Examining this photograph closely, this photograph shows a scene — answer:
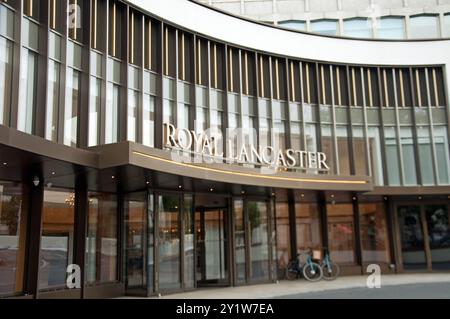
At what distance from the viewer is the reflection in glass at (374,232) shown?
23.5 meters

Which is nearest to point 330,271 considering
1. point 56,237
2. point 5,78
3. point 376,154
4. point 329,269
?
point 329,269

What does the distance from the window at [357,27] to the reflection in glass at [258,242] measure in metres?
15.8

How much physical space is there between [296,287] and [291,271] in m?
3.10

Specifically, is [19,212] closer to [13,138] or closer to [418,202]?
[13,138]

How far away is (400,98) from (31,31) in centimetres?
1733

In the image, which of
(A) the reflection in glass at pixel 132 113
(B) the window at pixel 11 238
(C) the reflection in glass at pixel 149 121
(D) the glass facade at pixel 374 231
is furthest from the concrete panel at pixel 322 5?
(B) the window at pixel 11 238

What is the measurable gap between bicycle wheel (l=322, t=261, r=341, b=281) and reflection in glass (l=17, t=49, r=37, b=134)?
42.8ft

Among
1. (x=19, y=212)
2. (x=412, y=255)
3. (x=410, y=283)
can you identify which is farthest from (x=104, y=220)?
(x=412, y=255)

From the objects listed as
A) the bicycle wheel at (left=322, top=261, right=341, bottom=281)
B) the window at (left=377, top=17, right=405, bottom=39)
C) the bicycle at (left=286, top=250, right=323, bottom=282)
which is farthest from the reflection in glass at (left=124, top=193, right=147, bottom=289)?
the window at (left=377, top=17, right=405, bottom=39)

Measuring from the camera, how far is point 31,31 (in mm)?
13977

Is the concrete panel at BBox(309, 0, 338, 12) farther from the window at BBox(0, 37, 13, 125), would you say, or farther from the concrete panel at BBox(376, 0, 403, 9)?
the window at BBox(0, 37, 13, 125)

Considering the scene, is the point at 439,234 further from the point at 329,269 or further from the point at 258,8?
the point at 258,8

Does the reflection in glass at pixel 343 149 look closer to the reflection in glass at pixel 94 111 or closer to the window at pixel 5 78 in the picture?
the reflection in glass at pixel 94 111

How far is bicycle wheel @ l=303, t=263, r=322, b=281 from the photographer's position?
2081 centimetres
